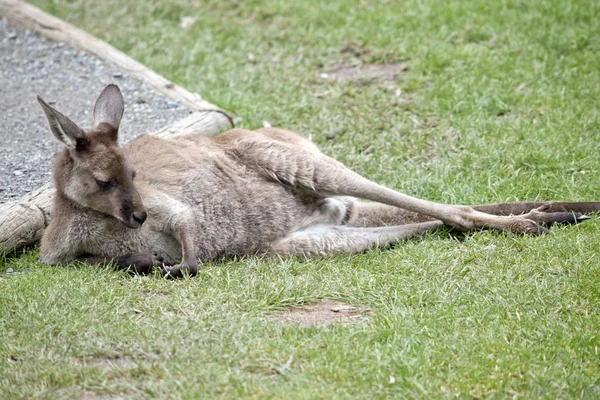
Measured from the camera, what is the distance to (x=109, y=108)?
20.8 ft

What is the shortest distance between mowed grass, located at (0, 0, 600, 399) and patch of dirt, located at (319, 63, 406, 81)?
102 millimetres

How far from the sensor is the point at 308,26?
10891 millimetres

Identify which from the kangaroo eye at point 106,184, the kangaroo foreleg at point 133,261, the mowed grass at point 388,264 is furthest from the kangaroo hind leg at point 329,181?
the kangaroo eye at point 106,184

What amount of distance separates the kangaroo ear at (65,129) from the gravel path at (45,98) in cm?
135

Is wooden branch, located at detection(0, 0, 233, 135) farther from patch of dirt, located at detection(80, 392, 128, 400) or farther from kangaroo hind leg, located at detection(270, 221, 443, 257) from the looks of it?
patch of dirt, located at detection(80, 392, 128, 400)

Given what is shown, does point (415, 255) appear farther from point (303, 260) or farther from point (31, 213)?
point (31, 213)

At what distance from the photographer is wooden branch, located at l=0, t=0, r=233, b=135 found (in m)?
8.73

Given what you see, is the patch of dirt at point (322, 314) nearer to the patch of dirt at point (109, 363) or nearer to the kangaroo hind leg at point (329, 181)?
the patch of dirt at point (109, 363)

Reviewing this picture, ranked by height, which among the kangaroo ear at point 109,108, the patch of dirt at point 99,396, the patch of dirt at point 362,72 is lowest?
the patch of dirt at point 99,396

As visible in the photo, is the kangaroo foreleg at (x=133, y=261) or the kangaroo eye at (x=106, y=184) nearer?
the kangaroo eye at (x=106, y=184)

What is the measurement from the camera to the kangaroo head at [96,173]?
5.83 metres

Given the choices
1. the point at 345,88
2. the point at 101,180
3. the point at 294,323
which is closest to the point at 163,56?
the point at 345,88

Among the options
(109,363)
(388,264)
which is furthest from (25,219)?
(388,264)

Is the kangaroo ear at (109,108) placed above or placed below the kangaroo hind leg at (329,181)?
above
